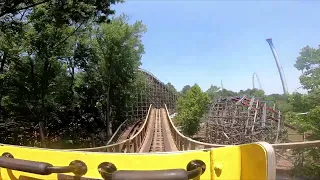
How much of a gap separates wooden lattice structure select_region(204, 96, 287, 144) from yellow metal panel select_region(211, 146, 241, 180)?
15805 millimetres

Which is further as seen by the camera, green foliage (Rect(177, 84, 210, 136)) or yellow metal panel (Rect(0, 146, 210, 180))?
green foliage (Rect(177, 84, 210, 136))

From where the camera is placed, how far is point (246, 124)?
17625 millimetres

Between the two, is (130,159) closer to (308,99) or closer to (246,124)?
(308,99)

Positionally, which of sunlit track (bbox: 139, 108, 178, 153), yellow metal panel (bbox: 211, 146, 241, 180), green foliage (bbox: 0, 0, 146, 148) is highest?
green foliage (bbox: 0, 0, 146, 148)

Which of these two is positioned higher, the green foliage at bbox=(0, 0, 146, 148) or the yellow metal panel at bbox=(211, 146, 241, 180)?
the green foliage at bbox=(0, 0, 146, 148)

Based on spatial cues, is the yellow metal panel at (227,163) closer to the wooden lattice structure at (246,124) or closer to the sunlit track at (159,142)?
A: the sunlit track at (159,142)

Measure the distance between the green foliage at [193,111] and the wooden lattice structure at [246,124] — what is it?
2.93m

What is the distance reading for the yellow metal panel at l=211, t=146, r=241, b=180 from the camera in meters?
1.27

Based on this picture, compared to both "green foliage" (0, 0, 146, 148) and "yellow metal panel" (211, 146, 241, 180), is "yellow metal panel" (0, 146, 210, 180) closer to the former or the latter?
"yellow metal panel" (211, 146, 241, 180)

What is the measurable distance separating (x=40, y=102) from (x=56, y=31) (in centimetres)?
472

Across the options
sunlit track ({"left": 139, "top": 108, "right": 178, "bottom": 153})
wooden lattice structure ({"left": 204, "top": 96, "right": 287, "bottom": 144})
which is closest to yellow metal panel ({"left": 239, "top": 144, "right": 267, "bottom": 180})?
sunlit track ({"left": 139, "top": 108, "right": 178, "bottom": 153})

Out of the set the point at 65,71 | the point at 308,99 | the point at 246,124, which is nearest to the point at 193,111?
the point at 246,124

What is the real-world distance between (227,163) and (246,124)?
57.0ft

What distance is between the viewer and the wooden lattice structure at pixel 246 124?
16.9 meters
